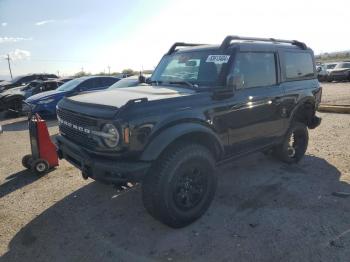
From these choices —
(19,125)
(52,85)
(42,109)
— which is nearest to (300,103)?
(42,109)

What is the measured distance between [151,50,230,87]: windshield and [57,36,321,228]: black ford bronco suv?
0.01 metres

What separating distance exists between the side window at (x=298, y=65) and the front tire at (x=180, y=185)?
227 centimetres

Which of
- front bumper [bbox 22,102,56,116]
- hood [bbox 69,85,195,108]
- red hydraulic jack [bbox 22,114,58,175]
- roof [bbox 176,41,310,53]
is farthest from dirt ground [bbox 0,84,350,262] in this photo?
front bumper [bbox 22,102,56,116]

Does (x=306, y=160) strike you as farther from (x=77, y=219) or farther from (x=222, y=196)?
(x=77, y=219)

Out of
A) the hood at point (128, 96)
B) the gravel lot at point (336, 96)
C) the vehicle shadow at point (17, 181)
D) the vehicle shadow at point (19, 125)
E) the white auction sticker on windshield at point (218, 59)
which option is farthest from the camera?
the gravel lot at point (336, 96)

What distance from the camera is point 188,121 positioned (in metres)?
3.81

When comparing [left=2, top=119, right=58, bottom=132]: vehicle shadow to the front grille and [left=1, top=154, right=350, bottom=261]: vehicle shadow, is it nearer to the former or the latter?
[left=1, top=154, right=350, bottom=261]: vehicle shadow

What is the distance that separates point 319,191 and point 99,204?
10.2 feet

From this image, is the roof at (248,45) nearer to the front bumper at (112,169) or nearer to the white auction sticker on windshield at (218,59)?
the white auction sticker on windshield at (218,59)

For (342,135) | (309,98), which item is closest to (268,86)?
(309,98)

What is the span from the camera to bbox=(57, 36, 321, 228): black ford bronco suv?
3.45m

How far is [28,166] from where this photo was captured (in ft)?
19.5

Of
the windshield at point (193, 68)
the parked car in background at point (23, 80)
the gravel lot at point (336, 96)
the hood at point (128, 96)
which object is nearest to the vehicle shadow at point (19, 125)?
the windshield at point (193, 68)

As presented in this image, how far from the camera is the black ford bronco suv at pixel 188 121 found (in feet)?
11.3
